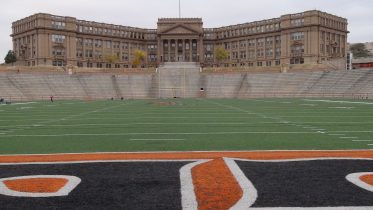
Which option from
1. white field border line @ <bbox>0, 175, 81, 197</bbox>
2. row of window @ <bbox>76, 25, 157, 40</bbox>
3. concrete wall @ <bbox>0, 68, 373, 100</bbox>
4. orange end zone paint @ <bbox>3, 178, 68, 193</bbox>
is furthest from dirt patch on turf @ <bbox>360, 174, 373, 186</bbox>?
row of window @ <bbox>76, 25, 157, 40</bbox>

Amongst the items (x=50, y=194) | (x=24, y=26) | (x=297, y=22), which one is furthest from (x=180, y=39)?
(x=50, y=194)

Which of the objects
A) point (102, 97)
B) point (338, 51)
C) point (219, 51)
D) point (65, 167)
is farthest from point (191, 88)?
point (65, 167)

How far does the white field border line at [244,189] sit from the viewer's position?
5862 mm

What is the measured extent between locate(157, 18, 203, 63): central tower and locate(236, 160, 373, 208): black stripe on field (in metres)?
127

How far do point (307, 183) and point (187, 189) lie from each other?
216 centimetres

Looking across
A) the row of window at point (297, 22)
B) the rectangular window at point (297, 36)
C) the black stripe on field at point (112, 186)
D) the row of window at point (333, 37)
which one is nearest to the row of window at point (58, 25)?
the row of window at point (297, 22)

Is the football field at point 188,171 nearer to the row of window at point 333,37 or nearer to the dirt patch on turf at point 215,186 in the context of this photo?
the dirt patch on turf at point 215,186

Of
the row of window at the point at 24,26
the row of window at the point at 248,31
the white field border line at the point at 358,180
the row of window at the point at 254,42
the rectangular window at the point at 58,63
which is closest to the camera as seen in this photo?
the white field border line at the point at 358,180

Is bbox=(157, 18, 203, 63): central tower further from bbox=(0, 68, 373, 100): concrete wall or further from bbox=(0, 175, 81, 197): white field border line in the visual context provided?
bbox=(0, 175, 81, 197): white field border line

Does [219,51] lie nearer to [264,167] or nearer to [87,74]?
[87,74]

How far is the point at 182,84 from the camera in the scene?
8775 centimetres

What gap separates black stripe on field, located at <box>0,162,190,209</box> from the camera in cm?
595

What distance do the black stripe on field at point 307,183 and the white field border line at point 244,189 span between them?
0.08 meters

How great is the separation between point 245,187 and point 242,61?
449 ft
